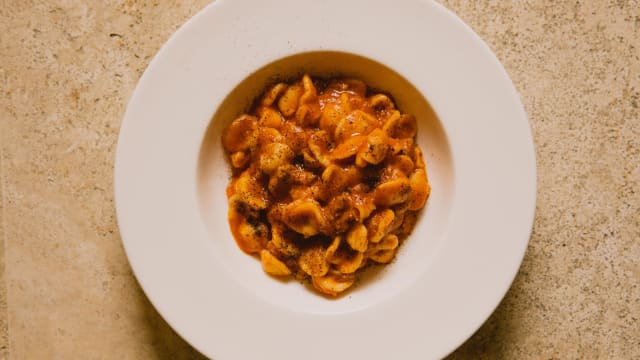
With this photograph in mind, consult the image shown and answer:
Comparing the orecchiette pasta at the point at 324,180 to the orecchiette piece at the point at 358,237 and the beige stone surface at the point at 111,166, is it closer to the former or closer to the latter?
the orecchiette piece at the point at 358,237

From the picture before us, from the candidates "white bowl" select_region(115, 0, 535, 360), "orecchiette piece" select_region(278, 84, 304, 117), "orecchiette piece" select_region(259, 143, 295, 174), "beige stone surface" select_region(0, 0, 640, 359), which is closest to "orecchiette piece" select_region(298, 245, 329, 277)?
"white bowl" select_region(115, 0, 535, 360)

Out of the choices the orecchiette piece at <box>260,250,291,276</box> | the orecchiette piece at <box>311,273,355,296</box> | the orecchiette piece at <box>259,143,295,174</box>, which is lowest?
the orecchiette piece at <box>311,273,355,296</box>

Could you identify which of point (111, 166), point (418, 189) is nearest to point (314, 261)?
point (418, 189)

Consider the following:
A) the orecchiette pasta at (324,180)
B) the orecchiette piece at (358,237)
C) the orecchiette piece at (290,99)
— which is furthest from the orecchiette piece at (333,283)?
the orecchiette piece at (290,99)

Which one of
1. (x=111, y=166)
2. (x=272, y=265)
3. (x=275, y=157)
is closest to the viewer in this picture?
(x=275, y=157)

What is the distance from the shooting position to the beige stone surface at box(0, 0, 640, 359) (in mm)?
1944

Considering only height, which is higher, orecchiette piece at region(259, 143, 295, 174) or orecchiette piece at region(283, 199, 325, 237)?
orecchiette piece at region(259, 143, 295, 174)

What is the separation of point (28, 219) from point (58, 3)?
66 cm

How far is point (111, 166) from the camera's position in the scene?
1969 mm

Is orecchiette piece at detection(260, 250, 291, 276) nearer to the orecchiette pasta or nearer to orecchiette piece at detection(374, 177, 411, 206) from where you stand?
the orecchiette pasta

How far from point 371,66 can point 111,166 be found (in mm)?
846

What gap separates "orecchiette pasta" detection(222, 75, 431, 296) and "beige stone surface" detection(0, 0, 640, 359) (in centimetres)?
42

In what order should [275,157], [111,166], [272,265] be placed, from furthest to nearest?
[111,166], [272,265], [275,157]

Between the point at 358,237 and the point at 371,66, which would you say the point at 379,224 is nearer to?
the point at 358,237
